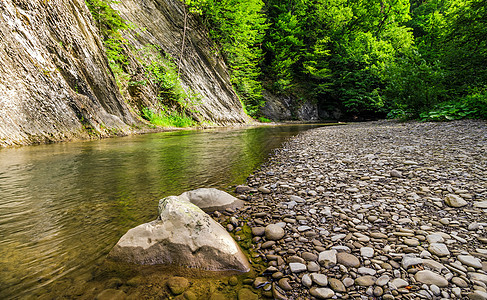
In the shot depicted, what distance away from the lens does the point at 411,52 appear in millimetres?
12195

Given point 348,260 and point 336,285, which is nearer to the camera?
point 336,285

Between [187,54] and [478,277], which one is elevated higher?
[187,54]

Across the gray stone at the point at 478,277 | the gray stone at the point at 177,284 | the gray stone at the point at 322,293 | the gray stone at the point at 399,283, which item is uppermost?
the gray stone at the point at 478,277

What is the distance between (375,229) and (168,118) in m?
12.9

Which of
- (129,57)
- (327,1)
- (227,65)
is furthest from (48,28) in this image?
(327,1)

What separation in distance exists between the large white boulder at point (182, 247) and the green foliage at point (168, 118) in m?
11.1

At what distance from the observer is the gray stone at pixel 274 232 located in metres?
2.06

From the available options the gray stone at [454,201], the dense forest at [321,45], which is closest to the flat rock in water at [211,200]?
the gray stone at [454,201]

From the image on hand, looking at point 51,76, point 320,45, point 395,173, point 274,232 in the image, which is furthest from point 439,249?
point 320,45

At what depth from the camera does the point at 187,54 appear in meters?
16.8

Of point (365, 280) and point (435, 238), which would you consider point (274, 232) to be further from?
point (435, 238)

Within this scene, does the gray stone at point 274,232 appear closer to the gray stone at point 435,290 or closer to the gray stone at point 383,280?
the gray stone at point 383,280

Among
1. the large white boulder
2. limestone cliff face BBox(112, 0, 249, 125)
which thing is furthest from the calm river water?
limestone cliff face BBox(112, 0, 249, 125)

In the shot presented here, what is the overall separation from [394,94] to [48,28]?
16.4 meters
